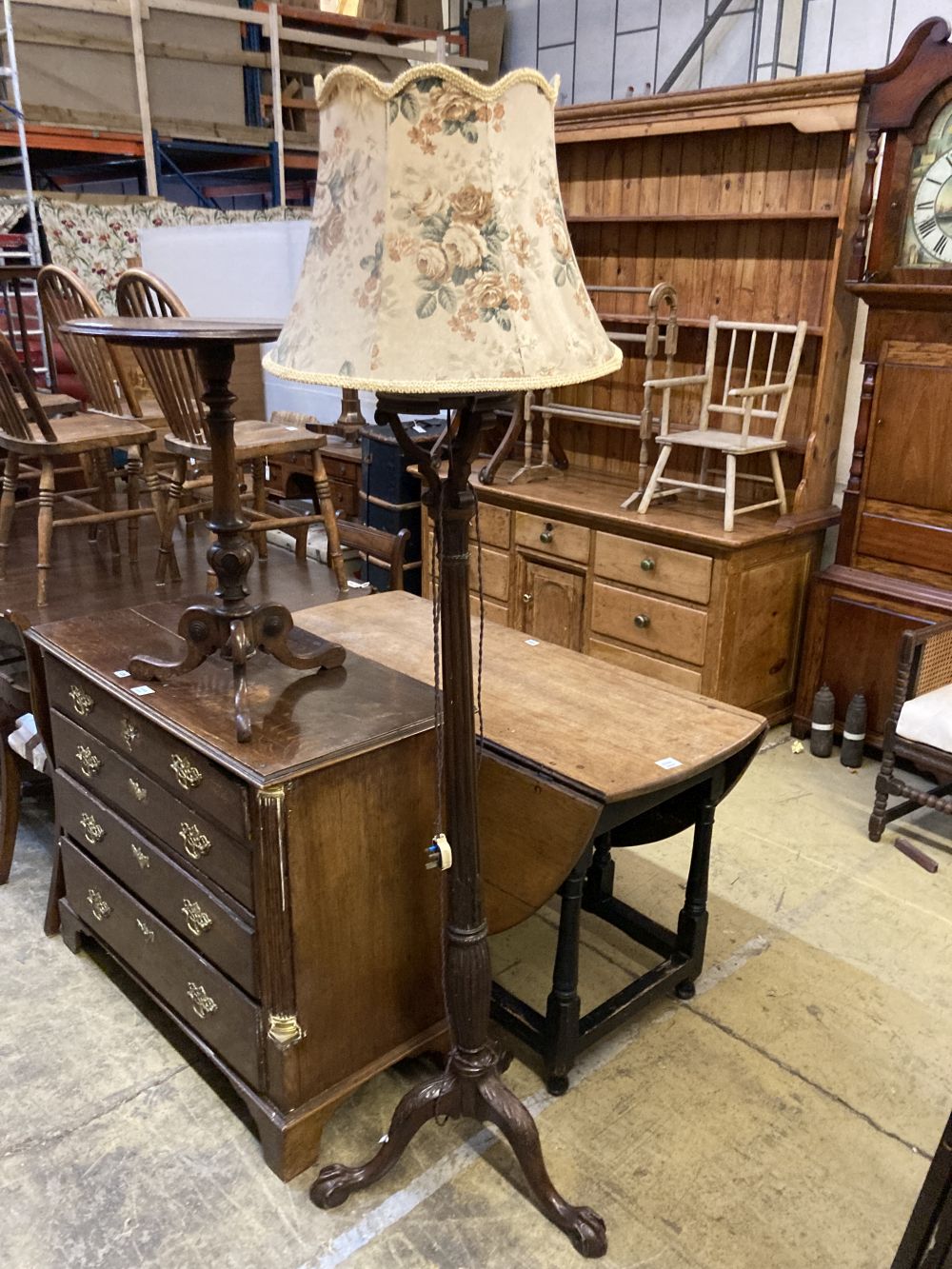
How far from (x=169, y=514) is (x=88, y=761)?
97 cm

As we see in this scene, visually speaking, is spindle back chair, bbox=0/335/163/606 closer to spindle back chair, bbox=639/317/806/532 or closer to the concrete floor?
the concrete floor

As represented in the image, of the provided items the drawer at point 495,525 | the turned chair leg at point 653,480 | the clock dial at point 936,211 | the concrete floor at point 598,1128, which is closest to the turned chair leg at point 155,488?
the concrete floor at point 598,1128

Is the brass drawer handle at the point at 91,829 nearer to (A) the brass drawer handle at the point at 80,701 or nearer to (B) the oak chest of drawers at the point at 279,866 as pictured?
(B) the oak chest of drawers at the point at 279,866

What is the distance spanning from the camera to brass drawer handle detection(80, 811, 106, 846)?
2.12m

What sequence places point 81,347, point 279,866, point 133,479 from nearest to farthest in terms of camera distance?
point 279,866, point 81,347, point 133,479

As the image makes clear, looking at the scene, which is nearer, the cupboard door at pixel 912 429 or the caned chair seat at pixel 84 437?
the caned chair seat at pixel 84 437

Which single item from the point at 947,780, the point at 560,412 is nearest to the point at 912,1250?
the point at 947,780

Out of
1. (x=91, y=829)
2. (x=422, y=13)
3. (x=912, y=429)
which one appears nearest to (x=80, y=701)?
(x=91, y=829)

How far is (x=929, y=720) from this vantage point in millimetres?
2770

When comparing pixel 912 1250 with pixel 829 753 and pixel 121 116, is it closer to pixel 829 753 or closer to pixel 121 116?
pixel 829 753

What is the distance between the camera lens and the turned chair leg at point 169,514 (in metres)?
2.78

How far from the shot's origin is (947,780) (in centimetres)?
323

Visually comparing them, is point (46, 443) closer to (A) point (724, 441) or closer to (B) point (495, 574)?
(B) point (495, 574)

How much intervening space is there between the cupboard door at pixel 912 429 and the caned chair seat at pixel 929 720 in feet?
2.13
